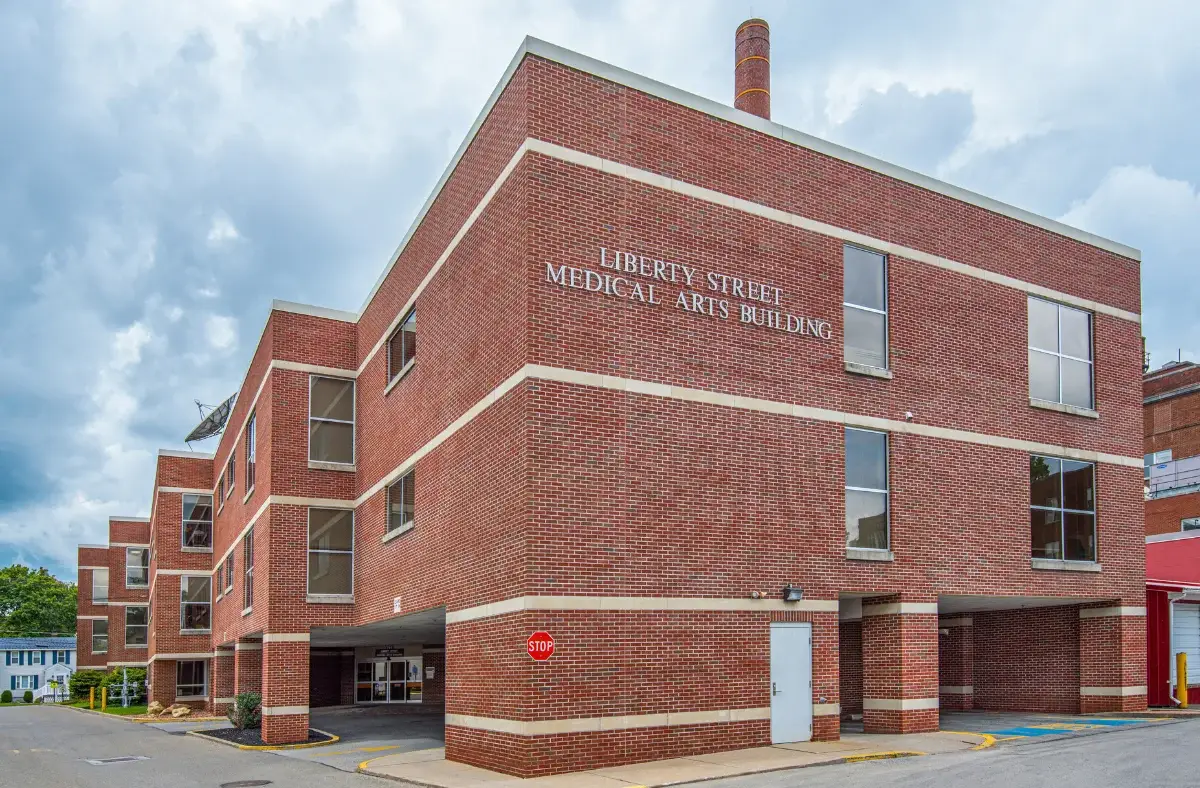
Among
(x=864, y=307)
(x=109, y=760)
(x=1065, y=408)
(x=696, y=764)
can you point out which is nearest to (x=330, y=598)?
(x=109, y=760)

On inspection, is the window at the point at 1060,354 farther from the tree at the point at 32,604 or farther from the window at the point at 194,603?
the tree at the point at 32,604

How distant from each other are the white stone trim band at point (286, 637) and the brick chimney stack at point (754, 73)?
15.9m

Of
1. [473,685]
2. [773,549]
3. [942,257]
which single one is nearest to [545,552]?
[473,685]

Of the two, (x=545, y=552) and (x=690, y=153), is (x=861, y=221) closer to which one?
(x=690, y=153)

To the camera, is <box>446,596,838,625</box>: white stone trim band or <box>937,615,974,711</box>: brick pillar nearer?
<box>446,596,838,625</box>: white stone trim band

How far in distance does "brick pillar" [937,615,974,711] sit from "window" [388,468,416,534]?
1264 cm

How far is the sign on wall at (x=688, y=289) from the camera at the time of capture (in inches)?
694

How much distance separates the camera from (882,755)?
16.9 metres

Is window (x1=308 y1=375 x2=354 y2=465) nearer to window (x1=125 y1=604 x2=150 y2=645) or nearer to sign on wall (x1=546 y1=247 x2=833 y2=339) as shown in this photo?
sign on wall (x1=546 y1=247 x2=833 y2=339)

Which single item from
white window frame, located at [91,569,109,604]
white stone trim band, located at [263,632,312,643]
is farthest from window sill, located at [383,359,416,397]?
white window frame, located at [91,569,109,604]

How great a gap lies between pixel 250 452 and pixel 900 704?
65.1 feet

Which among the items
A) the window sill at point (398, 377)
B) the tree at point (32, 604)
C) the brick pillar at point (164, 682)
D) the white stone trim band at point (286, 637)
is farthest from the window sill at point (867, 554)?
the tree at point (32, 604)

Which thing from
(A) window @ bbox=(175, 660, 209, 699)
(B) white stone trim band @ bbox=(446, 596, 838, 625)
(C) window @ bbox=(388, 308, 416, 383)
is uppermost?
(C) window @ bbox=(388, 308, 416, 383)

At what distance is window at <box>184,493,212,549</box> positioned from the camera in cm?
4691
